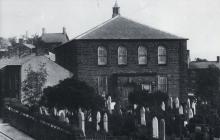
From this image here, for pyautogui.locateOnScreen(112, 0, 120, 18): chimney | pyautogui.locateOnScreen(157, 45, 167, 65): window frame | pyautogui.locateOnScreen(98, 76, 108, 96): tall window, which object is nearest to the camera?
pyautogui.locateOnScreen(98, 76, 108, 96): tall window

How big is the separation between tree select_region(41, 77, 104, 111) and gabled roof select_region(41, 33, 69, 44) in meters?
67.3

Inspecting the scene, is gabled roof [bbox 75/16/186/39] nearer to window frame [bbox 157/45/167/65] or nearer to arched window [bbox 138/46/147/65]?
window frame [bbox 157/45/167/65]

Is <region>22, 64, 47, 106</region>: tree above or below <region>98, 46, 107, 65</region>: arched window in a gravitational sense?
below

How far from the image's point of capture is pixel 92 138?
20.7 metres

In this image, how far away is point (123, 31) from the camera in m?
49.5

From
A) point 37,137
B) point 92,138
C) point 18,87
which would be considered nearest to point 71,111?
point 37,137

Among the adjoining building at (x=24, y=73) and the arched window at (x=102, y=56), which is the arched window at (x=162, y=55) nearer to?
the arched window at (x=102, y=56)

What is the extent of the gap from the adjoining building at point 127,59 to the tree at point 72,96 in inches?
659

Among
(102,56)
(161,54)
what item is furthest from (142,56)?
(102,56)

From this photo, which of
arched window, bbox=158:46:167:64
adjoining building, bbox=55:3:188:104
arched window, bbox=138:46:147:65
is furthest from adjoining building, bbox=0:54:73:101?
arched window, bbox=158:46:167:64

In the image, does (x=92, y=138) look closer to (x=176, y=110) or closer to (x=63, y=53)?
(x=176, y=110)

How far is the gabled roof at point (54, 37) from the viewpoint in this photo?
98.1 meters

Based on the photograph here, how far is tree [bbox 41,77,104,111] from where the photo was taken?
30375mm

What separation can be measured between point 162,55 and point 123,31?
4.63 m
